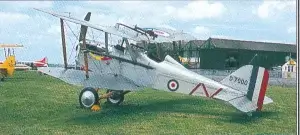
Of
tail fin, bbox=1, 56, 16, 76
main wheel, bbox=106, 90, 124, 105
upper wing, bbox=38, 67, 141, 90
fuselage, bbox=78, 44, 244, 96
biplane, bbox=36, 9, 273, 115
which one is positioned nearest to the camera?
biplane, bbox=36, 9, 273, 115

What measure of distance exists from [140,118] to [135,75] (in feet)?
6.56

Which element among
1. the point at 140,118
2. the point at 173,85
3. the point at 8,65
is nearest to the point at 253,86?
the point at 173,85

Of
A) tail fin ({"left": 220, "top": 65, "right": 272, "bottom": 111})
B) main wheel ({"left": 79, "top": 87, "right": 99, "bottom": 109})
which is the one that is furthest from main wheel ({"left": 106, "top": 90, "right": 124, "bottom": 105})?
tail fin ({"left": 220, "top": 65, "right": 272, "bottom": 111})

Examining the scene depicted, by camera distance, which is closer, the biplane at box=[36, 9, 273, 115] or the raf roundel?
the biplane at box=[36, 9, 273, 115]

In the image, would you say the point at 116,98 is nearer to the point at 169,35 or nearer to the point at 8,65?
the point at 169,35

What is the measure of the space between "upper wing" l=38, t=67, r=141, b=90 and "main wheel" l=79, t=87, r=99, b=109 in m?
0.21

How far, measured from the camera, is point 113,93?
43.7ft

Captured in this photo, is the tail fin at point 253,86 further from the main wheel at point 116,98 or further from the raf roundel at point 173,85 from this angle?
the main wheel at point 116,98

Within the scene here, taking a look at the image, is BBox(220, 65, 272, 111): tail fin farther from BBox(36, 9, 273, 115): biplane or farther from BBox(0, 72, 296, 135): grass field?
BBox(0, 72, 296, 135): grass field

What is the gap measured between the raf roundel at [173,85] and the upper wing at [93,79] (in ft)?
3.38

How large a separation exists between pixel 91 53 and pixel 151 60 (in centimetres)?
191

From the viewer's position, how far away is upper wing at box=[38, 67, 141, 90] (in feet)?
40.7

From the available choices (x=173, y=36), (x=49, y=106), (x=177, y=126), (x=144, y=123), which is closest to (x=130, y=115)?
(x=144, y=123)

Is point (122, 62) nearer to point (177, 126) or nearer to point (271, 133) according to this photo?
point (177, 126)
